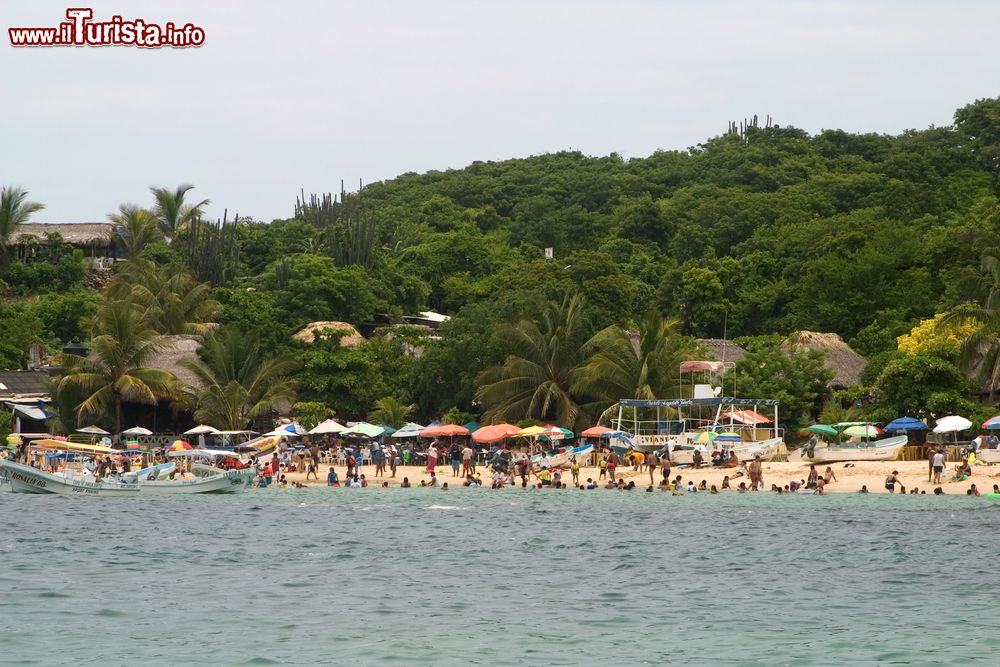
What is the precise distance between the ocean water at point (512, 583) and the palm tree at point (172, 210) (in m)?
33.9

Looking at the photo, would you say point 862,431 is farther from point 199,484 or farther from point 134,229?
point 134,229

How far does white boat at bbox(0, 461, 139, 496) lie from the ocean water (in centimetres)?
238

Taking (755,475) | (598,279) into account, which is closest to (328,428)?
(598,279)

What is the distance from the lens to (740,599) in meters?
17.8

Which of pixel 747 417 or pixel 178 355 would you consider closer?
pixel 747 417

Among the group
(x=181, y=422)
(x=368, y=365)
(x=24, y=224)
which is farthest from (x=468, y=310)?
(x=24, y=224)

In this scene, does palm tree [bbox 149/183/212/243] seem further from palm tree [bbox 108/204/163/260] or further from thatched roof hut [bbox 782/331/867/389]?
thatched roof hut [bbox 782/331/867/389]

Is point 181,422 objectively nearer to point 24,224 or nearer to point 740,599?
point 24,224

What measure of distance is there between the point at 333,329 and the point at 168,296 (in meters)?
8.11

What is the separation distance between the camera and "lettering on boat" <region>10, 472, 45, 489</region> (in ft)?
113

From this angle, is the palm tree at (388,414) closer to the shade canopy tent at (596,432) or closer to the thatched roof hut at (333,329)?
the thatched roof hut at (333,329)

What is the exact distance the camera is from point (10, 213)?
6053cm

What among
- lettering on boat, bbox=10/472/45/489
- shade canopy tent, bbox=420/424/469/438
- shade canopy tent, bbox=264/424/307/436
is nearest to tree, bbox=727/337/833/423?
shade canopy tent, bbox=420/424/469/438

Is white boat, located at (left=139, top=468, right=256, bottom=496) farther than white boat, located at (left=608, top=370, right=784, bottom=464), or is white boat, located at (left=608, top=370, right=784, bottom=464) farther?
white boat, located at (left=608, top=370, right=784, bottom=464)
